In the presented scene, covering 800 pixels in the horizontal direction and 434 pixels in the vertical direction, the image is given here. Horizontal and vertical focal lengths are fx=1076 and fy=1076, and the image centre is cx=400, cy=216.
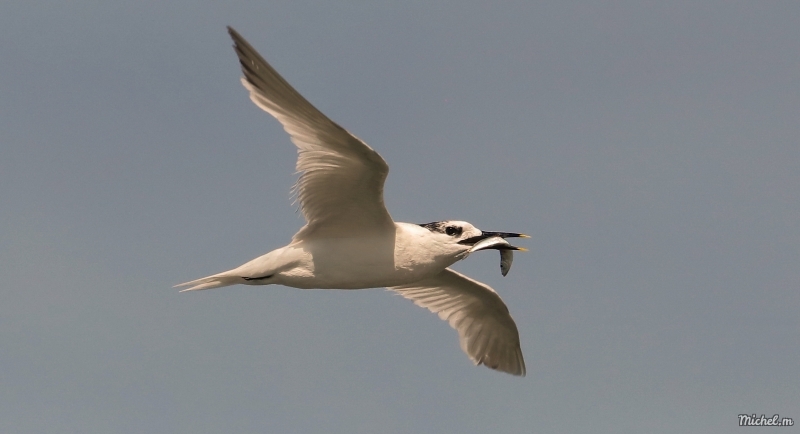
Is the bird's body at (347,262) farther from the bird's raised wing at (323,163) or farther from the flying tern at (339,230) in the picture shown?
the bird's raised wing at (323,163)

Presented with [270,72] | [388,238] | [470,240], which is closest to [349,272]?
[388,238]

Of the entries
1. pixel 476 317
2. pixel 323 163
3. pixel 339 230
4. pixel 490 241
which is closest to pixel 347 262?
pixel 339 230

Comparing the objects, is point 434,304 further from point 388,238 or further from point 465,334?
point 388,238

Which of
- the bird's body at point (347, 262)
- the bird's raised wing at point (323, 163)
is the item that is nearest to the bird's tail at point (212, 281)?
→ the bird's body at point (347, 262)

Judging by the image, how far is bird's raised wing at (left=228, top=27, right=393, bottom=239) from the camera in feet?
41.9

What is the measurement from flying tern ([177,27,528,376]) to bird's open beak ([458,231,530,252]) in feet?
0.05

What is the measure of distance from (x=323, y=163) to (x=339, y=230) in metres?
1.28

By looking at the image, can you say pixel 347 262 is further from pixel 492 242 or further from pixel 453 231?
pixel 492 242

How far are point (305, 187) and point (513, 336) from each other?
6.01 metres

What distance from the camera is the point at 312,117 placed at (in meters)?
13.1

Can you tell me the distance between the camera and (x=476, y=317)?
18.4 m

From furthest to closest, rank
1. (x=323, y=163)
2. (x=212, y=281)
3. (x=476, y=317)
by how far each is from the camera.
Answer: (x=476, y=317) < (x=212, y=281) < (x=323, y=163)

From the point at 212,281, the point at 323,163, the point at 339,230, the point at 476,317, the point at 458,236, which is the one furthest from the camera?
the point at 476,317

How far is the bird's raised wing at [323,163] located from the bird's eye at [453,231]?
891mm
